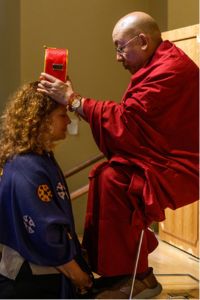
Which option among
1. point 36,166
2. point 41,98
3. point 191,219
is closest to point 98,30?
point 191,219

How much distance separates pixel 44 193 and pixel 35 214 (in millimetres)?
85

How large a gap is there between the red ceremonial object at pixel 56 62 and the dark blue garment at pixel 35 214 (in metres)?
0.41

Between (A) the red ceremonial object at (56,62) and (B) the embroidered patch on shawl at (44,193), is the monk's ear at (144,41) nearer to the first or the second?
Result: (A) the red ceremonial object at (56,62)

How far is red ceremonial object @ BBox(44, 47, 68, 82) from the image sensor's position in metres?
2.10

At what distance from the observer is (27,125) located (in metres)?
1.96

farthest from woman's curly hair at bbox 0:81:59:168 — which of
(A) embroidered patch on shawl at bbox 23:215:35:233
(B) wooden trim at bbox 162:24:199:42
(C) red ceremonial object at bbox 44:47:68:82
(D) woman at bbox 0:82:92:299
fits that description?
(B) wooden trim at bbox 162:24:199:42

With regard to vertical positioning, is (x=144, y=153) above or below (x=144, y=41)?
below

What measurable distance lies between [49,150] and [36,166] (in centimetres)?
13

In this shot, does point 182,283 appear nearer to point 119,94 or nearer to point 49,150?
point 49,150

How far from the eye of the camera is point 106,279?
2.21 metres

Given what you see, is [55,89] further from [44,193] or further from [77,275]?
[77,275]

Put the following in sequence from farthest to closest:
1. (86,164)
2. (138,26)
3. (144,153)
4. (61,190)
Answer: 1. (86,164)
2. (138,26)
3. (144,153)
4. (61,190)

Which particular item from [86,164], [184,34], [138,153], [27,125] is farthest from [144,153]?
[184,34]

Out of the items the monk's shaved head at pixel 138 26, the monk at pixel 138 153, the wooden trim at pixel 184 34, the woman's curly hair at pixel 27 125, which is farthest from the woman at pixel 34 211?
the wooden trim at pixel 184 34
